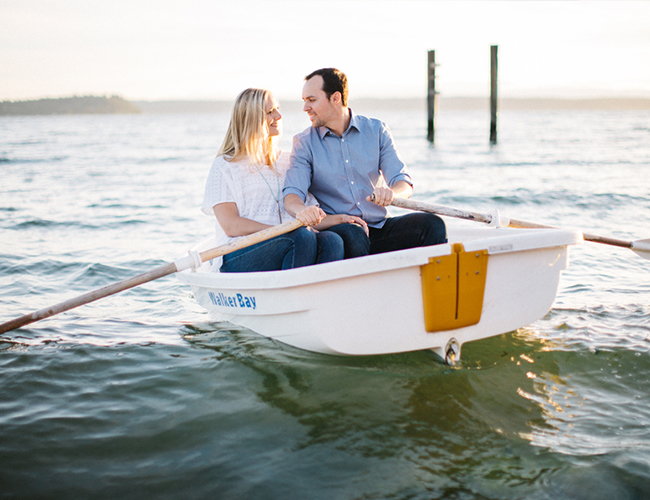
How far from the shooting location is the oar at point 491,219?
344cm

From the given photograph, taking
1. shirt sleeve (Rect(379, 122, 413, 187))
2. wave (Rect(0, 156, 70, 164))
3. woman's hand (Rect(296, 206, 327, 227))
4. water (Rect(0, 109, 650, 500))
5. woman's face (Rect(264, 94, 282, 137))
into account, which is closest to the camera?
water (Rect(0, 109, 650, 500))

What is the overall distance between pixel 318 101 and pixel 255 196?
73cm

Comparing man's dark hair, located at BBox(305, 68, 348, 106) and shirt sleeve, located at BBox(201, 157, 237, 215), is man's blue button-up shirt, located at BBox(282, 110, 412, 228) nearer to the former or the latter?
man's dark hair, located at BBox(305, 68, 348, 106)

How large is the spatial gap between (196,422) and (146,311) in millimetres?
2199

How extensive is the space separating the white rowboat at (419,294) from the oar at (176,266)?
10.0 inches

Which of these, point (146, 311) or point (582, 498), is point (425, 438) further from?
point (146, 311)

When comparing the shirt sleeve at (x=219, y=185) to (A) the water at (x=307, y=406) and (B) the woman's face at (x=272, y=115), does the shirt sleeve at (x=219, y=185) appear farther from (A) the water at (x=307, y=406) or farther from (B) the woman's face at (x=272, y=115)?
(A) the water at (x=307, y=406)

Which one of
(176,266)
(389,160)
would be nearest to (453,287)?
(389,160)

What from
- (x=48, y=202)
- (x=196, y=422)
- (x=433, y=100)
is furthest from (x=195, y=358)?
(x=433, y=100)

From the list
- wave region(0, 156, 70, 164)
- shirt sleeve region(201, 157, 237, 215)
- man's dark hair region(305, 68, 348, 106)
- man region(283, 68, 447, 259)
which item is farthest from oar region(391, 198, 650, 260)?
wave region(0, 156, 70, 164)

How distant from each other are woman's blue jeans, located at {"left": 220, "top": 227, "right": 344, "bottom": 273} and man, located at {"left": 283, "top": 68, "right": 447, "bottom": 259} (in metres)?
0.17

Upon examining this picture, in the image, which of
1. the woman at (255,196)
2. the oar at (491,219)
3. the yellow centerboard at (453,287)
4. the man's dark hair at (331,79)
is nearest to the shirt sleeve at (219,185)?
the woman at (255,196)

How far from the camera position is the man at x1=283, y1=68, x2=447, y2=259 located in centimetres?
347

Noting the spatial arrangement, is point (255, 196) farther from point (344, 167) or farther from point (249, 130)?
point (344, 167)
